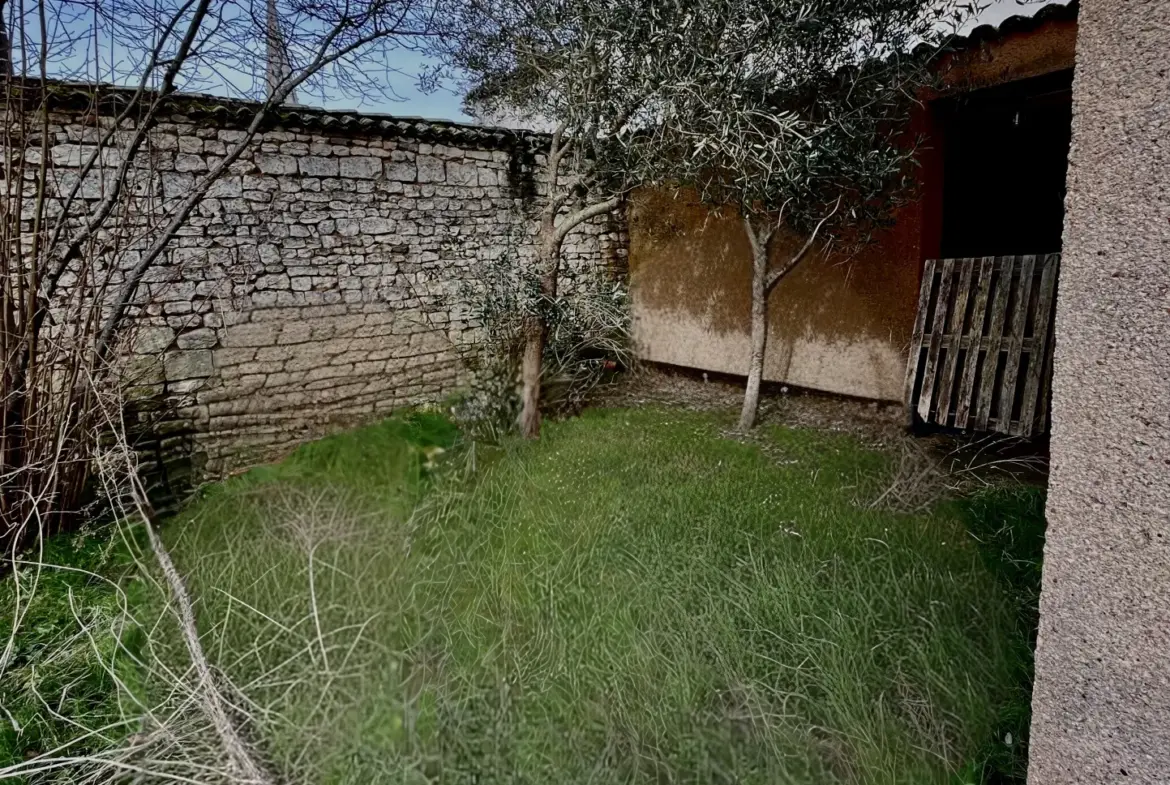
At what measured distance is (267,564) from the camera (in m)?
3.47

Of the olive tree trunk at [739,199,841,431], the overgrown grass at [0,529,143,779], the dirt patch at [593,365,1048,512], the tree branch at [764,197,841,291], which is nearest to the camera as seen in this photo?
the overgrown grass at [0,529,143,779]

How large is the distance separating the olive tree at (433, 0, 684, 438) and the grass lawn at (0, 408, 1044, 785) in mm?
2019

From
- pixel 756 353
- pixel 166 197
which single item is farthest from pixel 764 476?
pixel 166 197

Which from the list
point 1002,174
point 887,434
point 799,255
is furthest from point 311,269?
point 1002,174

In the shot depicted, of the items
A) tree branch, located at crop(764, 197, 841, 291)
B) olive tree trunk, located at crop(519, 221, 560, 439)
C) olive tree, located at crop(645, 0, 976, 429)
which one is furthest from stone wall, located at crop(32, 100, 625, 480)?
olive tree, located at crop(645, 0, 976, 429)

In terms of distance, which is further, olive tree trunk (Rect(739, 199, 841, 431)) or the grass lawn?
olive tree trunk (Rect(739, 199, 841, 431))

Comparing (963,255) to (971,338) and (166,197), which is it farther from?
(166,197)

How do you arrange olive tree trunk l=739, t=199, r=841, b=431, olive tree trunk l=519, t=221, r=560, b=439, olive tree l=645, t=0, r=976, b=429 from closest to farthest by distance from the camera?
olive tree l=645, t=0, r=976, b=429
olive tree trunk l=739, t=199, r=841, b=431
olive tree trunk l=519, t=221, r=560, b=439

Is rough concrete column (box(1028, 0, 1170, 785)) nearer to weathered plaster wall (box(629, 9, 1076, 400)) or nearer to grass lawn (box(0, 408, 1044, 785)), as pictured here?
grass lawn (box(0, 408, 1044, 785))

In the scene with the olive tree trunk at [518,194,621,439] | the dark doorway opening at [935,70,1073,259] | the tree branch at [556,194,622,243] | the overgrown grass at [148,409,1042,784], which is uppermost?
the dark doorway opening at [935,70,1073,259]

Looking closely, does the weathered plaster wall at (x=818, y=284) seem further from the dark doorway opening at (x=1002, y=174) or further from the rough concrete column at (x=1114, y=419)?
the rough concrete column at (x=1114, y=419)

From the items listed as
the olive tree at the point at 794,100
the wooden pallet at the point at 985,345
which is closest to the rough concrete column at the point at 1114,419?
the olive tree at the point at 794,100

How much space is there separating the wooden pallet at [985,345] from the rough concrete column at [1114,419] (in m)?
3.42

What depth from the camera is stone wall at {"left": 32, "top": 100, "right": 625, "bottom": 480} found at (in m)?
5.16
